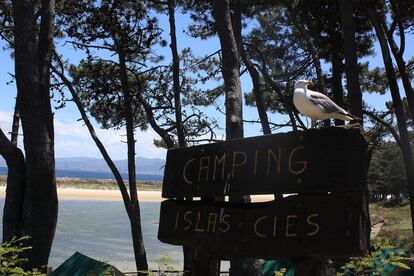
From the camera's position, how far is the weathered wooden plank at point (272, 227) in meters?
2.53

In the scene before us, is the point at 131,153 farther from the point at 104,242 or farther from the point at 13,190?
the point at 104,242

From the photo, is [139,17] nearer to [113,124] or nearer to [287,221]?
[113,124]

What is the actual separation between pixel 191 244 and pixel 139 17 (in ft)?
27.8

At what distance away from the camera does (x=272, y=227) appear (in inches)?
114

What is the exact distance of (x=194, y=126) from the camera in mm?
12117

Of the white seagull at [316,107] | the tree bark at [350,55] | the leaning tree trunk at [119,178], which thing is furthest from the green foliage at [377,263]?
the leaning tree trunk at [119,178]

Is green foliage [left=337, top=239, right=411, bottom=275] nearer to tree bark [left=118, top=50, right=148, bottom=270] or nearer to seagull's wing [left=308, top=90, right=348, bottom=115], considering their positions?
seagull's wing [left=308, top=90, right=348, bottom=115]

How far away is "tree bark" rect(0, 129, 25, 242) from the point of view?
6.07 m

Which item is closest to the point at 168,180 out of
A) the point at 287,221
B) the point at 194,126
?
the point at 287,221

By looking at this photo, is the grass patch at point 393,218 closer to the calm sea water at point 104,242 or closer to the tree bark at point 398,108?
the calm sea water at point 104,242

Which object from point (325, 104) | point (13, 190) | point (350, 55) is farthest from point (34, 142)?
point (350, 55)

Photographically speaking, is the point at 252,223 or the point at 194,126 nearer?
the point at 252,223

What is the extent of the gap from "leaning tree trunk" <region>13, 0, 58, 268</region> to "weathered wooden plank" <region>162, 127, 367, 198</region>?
9.57 feet

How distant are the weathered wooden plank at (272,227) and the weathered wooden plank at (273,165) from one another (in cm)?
9
